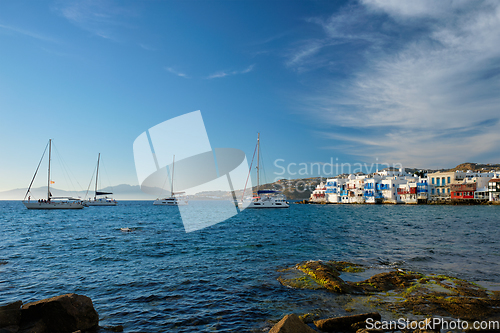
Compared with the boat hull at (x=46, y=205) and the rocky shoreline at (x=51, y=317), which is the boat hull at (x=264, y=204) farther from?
the rocky shoreline at (x=51, y=317)

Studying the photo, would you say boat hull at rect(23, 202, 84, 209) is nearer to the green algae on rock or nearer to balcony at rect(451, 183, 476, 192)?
the green algae on rock

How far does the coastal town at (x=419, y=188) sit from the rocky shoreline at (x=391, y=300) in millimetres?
107041

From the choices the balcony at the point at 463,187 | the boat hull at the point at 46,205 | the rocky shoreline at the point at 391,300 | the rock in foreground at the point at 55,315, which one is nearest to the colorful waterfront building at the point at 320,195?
the balcony at the point at 463,187

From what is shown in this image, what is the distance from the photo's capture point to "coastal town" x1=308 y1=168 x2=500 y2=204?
9631 cm

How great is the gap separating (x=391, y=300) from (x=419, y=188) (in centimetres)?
11617

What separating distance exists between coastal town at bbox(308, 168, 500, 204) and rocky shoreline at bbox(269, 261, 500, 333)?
351 feet

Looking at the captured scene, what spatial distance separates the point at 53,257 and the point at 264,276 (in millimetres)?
14705

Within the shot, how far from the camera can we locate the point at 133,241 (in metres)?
24.5

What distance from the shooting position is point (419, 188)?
352 ft

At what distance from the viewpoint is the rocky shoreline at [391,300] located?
301 inches

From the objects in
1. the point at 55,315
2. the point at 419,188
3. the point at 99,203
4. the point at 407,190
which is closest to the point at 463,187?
the point at 419,188

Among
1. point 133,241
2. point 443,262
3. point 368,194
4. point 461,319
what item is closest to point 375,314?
point 461,319

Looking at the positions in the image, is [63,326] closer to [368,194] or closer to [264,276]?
[264,276]

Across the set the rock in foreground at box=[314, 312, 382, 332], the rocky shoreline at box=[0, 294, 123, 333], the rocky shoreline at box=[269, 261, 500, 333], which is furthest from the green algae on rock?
the rocky shoreline at box=[0, 294, 123, 333]
